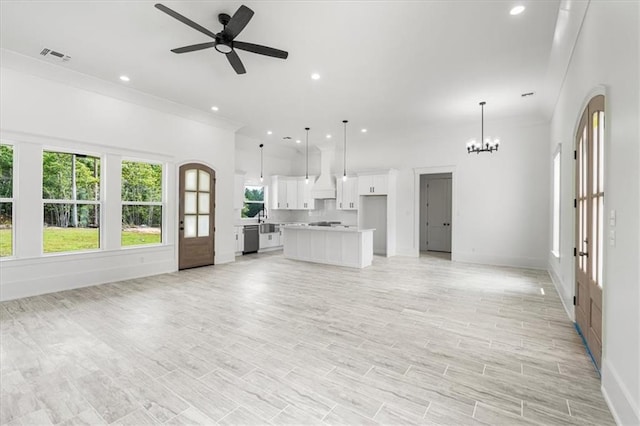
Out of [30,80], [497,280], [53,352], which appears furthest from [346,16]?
[497,280]

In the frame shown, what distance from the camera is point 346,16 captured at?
3.38 metres

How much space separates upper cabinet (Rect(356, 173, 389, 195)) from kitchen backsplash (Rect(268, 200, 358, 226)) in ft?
3.19

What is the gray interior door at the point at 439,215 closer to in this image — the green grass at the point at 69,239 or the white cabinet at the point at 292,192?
the white cabinet at the point at 292,192

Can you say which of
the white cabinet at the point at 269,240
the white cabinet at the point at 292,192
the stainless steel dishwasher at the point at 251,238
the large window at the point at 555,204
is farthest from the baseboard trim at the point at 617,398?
the white cabinet at the point at 292,192

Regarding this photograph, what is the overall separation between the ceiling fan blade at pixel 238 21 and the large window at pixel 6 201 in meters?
4.04

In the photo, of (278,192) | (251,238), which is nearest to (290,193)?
(278,192)

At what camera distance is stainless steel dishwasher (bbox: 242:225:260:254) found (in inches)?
356

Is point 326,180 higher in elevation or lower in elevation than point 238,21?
lower

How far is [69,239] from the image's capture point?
204 inches

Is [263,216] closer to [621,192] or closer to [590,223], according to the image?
[590,223]

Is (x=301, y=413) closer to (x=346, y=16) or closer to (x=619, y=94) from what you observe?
(x=619, y=94)

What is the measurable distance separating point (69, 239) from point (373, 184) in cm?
710

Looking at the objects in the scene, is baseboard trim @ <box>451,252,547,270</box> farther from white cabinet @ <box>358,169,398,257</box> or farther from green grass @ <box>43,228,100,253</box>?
green grass @ <box>43,228,100,253</box>

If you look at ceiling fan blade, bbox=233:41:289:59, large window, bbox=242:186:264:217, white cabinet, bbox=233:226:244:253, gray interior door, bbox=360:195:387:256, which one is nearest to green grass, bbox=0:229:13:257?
ceiling fan blade, bbox=233:41:289:59
